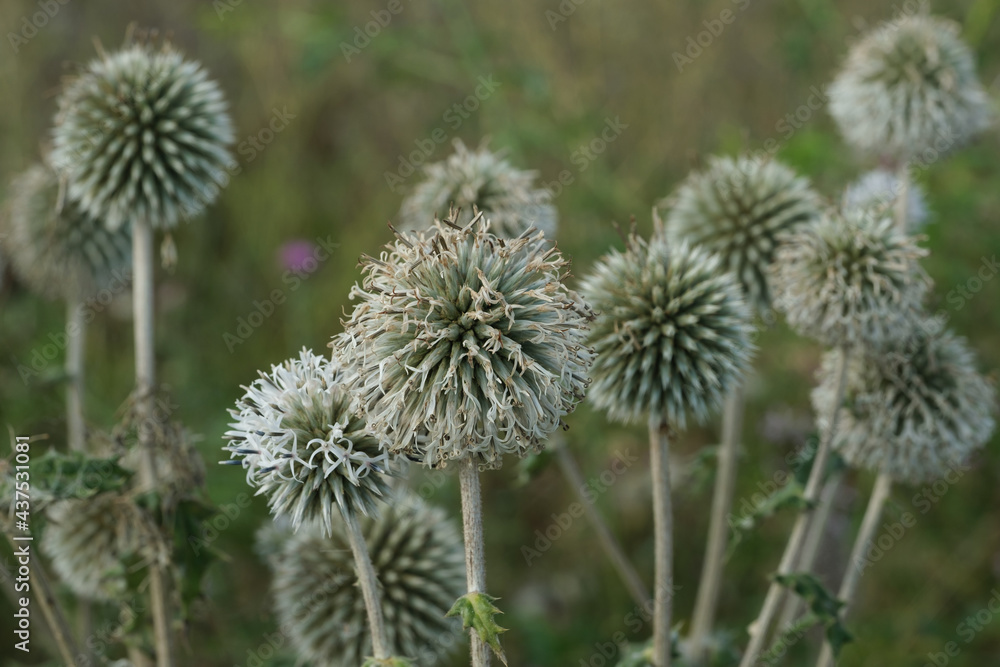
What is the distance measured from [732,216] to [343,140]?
5983 mm

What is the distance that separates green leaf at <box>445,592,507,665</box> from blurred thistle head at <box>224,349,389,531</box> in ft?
1.45

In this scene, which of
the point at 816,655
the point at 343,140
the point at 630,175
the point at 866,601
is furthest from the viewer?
the point at 343,140

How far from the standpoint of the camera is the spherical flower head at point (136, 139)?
11.9 feet

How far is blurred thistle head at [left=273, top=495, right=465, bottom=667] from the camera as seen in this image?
10.7ft

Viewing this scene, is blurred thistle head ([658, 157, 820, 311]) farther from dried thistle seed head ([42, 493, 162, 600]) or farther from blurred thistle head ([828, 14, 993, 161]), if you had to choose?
dried thistle seed head ([42, 493, 162, 600])

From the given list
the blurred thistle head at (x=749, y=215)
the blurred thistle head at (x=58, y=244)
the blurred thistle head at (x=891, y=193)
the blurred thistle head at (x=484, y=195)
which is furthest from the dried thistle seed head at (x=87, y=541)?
the blurred thistle head at (x=891, y=193)

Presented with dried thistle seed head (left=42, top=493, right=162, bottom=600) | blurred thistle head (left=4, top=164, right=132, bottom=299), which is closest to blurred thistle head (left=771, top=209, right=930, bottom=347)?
dried thistle seed head (left=42, top=493, right=162, bottom=600)

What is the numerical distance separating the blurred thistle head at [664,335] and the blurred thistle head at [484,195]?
2.40 ft

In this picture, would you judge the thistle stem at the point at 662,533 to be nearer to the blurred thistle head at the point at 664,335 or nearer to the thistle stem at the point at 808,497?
the blurred thistle head at the point at 664,335

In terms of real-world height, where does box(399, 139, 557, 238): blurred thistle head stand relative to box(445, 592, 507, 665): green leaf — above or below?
above

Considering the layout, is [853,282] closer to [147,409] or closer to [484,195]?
[484,195]

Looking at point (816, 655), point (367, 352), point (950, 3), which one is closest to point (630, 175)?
point (950, 3)

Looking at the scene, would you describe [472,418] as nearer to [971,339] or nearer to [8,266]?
[8,266]

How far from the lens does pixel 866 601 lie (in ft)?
18.4
